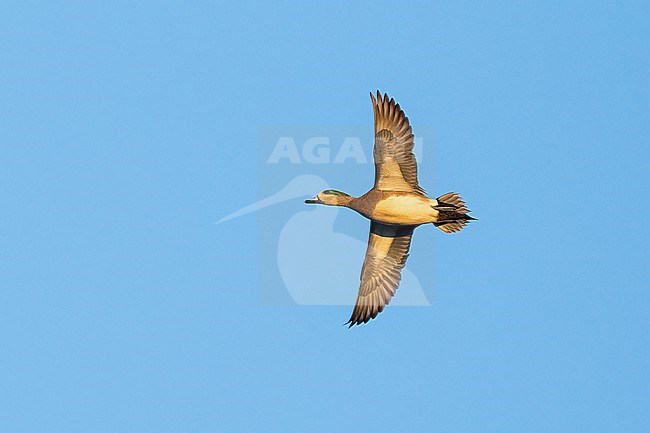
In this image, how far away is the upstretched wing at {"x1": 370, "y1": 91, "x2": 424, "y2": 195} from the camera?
25.8m

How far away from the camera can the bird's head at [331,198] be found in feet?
87.9

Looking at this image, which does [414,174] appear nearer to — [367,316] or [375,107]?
[375,107]

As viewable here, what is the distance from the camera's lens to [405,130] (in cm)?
2570

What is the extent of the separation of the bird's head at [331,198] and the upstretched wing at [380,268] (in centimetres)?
83

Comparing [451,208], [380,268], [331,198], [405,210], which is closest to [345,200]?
[331,198]

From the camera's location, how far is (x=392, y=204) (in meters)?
26.1

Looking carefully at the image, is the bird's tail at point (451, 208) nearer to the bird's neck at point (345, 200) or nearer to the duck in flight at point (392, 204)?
the duck in flight at point (392, 204)

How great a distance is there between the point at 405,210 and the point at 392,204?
30 cm

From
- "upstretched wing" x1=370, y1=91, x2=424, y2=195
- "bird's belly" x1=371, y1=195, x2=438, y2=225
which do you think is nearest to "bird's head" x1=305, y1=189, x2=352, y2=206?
"bird's belly" x1=371, y1=195, x2=438, y2=225

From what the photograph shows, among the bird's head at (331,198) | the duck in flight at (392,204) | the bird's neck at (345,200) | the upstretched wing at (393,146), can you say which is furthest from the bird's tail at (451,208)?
the bird's head at (331,198)

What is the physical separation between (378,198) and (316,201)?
1545mm

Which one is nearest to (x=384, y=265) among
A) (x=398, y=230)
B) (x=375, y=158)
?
(x=398, y=230)

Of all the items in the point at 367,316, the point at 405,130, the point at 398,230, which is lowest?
the point at 367,316

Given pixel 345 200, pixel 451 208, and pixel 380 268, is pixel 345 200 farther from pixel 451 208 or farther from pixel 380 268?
pixel 451 208
